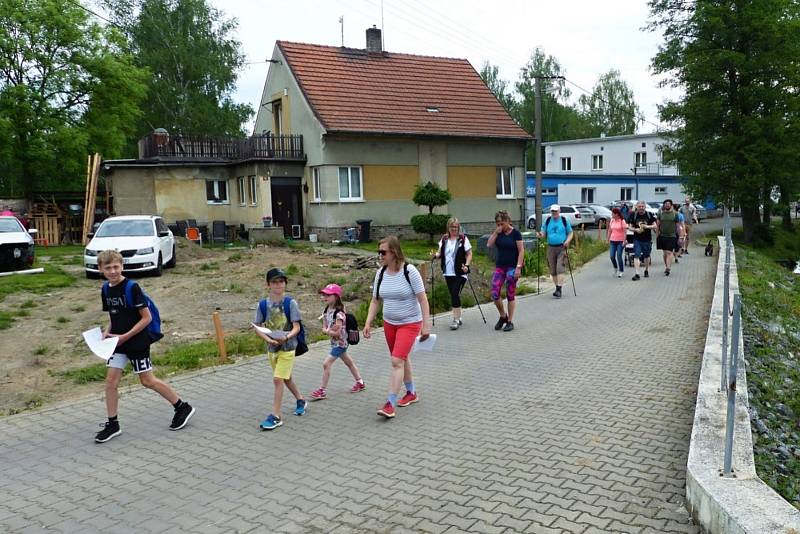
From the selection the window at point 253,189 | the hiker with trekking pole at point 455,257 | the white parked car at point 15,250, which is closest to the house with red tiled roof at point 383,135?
the window at point 253,189

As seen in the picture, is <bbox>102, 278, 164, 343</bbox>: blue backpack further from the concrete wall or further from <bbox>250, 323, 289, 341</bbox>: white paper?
the concrete wall

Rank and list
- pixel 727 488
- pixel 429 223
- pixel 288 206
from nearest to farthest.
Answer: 1. pixel 727 488
2. pixel 429 223
3. pixel 288 206

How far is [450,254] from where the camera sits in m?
10.6

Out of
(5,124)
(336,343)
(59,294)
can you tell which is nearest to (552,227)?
(336,343)

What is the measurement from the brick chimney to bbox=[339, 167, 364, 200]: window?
333 inches

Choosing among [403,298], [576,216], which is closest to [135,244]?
[403,298]

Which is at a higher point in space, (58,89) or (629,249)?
(58,89)

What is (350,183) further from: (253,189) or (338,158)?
(253,189)

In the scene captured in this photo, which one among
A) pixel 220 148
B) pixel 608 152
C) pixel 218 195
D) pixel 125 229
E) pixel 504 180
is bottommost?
pixel 125 229

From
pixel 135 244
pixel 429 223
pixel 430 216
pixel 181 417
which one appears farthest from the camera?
pixel 430 216

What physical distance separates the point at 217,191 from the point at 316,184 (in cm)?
608

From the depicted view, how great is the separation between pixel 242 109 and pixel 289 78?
18487mm

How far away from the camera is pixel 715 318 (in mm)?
9727

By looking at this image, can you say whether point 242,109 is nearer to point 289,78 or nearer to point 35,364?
point 289,78
